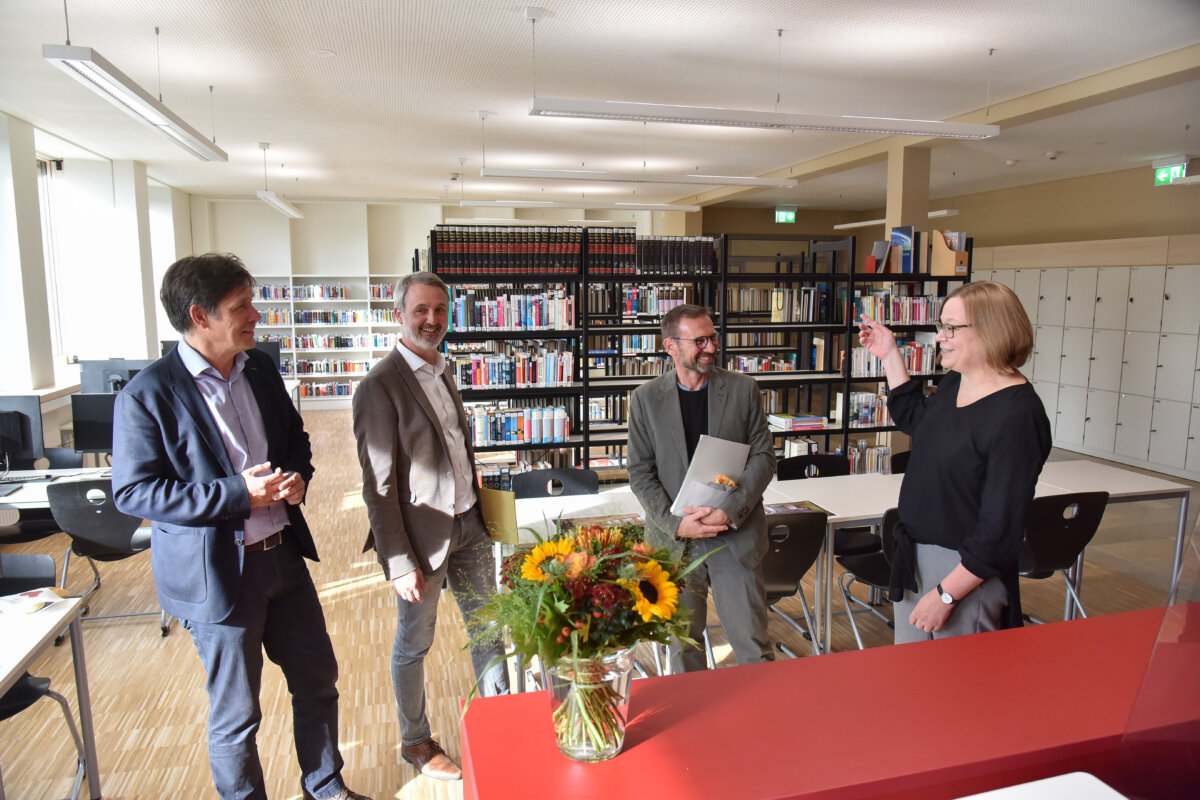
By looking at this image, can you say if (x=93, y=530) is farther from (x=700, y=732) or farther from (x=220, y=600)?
(x=700, y=732)

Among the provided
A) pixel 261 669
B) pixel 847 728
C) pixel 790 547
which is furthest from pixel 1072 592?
pixel 261 669

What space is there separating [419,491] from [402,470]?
9cm

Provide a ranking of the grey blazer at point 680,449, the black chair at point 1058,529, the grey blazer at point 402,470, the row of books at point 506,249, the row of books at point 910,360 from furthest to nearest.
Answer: the row of books at point 910,360 < the row of books at point 506,249 < the black chair at point 1058,529 < the grey blazer at point 680,449 < the grey blazer at point 402,470

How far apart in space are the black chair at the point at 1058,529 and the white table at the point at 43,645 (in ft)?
11.7

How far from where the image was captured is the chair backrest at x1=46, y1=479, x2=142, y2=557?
358cm

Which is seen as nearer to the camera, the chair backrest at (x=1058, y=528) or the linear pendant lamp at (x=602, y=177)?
the chair backrest at (x=1058, y=528)

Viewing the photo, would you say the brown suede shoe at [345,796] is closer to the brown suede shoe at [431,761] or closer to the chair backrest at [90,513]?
the brown suede shoe at [431,761]

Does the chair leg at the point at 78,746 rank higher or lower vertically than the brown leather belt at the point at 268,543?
lower

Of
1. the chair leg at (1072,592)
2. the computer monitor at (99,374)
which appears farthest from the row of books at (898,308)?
the computer monitor at (99,374)

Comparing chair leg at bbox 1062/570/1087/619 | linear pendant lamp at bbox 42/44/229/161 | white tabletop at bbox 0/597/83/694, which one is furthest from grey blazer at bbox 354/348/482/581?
chair leg at bbox 1062/570/1087/619

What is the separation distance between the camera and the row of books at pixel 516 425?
16.2 ft

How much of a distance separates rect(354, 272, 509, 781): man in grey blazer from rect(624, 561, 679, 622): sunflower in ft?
3.69

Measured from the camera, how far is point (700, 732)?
1.35m

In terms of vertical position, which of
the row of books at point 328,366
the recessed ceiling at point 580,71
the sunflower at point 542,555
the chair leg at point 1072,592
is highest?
the recessed ceiling at point 580,71
